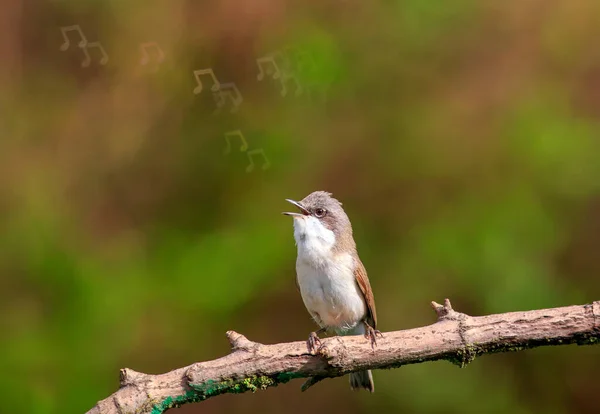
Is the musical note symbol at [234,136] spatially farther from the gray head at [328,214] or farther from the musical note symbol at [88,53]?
the gray head at [328,214]

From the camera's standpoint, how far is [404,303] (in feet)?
22.7

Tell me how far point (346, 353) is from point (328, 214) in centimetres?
137

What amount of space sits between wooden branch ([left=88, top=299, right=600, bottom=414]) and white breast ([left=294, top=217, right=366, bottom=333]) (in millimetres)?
915

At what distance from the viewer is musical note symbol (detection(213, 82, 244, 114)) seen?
735cm

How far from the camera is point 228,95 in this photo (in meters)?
7.39

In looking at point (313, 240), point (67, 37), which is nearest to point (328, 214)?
point (313, 240)

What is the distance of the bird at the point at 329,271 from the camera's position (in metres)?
4.95

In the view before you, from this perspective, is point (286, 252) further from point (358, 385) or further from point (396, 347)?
point (396, 347)

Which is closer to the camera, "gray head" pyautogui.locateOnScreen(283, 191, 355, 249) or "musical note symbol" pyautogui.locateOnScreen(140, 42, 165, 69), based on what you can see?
"gray head" pyautogui.locateOnScreen(283, 191, 355, 249)

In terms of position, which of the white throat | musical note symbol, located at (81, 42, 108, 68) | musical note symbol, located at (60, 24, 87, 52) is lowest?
the white throat

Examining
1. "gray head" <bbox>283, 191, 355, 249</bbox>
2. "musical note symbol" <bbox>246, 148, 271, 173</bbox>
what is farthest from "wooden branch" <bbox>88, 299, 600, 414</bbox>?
"musical note symbol" <bbox>246, 148, 271, 173</bbox>

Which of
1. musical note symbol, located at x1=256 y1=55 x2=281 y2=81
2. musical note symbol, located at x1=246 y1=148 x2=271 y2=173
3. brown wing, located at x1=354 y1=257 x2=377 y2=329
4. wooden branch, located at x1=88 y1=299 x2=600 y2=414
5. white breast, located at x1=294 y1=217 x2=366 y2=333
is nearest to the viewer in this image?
wooden branch, located at x1=88 y1=299 x2=600 y2=414

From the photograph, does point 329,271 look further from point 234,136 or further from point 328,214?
point 234,136

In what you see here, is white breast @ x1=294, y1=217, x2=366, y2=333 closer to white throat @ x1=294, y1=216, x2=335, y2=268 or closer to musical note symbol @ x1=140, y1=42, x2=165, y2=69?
white throat @ x1=294, y1=216, x2=335, y2=268
